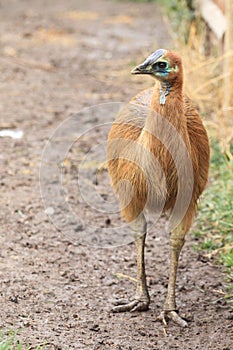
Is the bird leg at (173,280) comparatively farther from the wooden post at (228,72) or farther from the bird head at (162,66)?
the wooden post at (228,72)

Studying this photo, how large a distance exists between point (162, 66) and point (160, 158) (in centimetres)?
45

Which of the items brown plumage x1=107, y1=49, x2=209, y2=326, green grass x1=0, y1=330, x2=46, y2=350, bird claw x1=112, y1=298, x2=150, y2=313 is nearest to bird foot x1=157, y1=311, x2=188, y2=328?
brown plumage x1=107, y1=49, x2=209, y2=326

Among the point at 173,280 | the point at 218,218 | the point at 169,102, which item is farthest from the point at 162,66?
the point at 218,218

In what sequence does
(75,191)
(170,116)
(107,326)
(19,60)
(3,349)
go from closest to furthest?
1. (3,349)
2. (170,116)
3. (107,326)
4. (75,191)
5. (19,60)

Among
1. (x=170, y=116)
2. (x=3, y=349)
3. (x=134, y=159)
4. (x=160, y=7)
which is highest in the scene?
(x=170, y=116)

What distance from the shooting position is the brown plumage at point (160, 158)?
11.2 feet

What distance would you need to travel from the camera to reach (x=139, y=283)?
13.1ft

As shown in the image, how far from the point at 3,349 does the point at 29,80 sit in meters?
6.11

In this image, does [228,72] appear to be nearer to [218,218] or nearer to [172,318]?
[218,218]

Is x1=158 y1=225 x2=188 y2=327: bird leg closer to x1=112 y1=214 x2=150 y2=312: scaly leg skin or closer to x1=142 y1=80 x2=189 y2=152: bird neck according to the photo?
x1=112 y1=214 x2=150 y2=312: scaly leg skin

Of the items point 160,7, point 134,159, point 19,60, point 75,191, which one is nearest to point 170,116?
point 134,159

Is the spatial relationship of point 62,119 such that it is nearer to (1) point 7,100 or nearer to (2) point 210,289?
(1) point 7,100

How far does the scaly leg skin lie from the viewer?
3.90m

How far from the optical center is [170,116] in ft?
11.2
